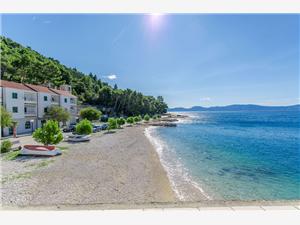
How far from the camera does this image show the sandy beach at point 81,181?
7469mm

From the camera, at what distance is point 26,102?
26906 millimetres

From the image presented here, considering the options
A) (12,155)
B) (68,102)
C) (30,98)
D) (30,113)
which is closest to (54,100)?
(68,102)

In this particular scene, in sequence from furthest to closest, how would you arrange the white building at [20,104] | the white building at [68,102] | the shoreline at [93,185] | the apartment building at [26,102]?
1. the white building at [68,102]
2. the apartment building at [26,102]
3. the white building at [20,104]
4. the shoreline at [93,185]

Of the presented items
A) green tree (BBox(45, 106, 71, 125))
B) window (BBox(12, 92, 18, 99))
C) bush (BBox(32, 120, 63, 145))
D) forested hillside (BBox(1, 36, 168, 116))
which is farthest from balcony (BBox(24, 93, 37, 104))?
forested hillside (BBox(1, 36, 168, 116))

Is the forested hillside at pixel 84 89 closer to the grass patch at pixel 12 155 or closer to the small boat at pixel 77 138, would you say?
the small boat at pixel 77 138

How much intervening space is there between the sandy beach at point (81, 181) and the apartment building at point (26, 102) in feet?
46.1

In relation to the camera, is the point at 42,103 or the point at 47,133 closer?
the point at 47,133

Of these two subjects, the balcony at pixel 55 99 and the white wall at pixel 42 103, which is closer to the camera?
the white wall at pixel 42 103

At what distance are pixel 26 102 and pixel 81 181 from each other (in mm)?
22727

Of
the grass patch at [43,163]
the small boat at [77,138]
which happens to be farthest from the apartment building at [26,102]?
the grass patch at [43,163]

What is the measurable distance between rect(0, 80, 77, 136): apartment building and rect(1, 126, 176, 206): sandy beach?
14.1m

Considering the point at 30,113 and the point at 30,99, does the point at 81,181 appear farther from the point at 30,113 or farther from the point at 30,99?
the point at 30,99
